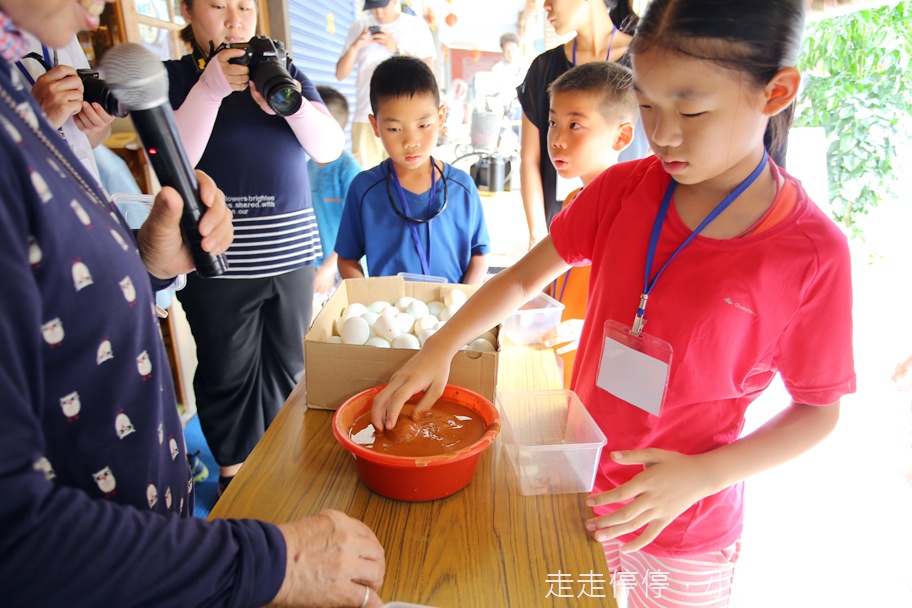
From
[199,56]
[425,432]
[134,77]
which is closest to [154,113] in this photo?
[134,77]

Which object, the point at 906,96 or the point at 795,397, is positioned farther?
the point at 906,96

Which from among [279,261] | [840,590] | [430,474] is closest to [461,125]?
[279,261]

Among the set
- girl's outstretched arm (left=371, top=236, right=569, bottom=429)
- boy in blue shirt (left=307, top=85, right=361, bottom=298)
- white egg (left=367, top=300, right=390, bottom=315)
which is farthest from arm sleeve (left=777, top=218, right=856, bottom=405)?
boy in blue shirt (left=307, top=85, right=361, bottom=298)

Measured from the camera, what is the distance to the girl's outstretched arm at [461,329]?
96cm

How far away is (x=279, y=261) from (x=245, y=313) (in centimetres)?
22

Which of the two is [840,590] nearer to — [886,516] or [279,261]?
[886,516]

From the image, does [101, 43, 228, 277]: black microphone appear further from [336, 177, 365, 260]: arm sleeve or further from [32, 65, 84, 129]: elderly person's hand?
[336, 177, 365, 260]: arm sleeve

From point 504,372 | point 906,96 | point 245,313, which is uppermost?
point 906,96

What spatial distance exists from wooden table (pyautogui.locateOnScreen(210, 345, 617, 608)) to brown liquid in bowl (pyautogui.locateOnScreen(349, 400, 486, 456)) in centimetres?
8

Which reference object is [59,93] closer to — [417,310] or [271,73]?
[271,73]

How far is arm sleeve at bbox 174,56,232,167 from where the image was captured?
1.52 meters

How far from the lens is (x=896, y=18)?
7.48 feet

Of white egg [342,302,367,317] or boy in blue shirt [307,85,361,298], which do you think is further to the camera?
boy in blue shirt [307,85,361,298]

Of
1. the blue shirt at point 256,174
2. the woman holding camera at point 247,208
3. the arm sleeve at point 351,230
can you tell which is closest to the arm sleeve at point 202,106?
the woman holding camera at point 247,208
